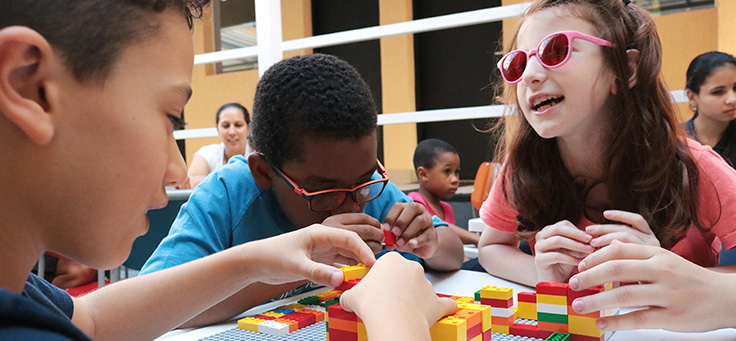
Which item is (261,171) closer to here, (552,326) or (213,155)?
(552,326)

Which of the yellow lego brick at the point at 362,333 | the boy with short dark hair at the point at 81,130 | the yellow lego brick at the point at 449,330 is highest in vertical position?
the boy with short dark hair at the point at 81,130

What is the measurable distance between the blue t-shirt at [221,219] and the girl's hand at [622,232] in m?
0.66

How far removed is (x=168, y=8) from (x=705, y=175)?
1138mm

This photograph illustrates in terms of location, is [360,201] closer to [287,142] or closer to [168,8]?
[287,142]

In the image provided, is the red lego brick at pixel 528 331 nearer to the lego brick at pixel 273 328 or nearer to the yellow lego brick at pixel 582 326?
the yellow lego brick at pixel 582 326

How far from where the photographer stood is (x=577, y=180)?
1.31 meters

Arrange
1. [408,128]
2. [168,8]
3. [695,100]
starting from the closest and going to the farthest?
[168,8]
[695,100]
[408,128]

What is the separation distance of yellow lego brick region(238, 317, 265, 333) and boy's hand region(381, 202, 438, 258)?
0.38 m

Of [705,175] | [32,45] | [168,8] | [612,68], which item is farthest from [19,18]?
[705,175]

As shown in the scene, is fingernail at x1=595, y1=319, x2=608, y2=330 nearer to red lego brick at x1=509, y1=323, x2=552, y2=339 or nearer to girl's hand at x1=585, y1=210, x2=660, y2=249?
red lego brick at x1=509, y1=323, x2=552, y2=339

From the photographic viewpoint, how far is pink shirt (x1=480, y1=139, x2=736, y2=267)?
1120mm

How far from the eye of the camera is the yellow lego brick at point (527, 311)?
0.88 m

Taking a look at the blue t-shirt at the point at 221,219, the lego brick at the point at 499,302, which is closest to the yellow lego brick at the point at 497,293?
the lego brick at the point at 499,302

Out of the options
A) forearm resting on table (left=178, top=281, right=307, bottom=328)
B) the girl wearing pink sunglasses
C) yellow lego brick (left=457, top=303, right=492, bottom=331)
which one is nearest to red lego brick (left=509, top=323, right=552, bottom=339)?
yellow lego brick (left=457, top=303, right=492, bottom=331)
